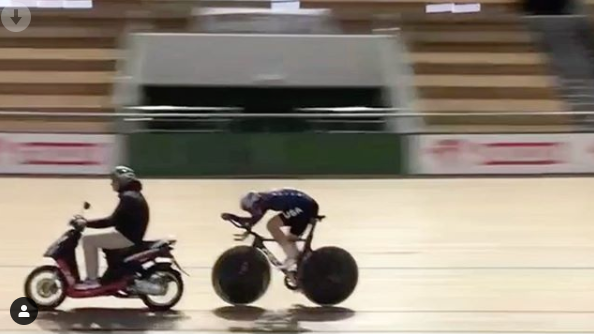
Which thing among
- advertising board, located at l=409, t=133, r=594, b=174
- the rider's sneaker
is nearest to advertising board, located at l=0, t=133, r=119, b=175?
advertising board, located at l=409, t=133, r=594, b=174

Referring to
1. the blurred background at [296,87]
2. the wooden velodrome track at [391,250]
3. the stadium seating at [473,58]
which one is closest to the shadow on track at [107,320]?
the wooden velodrome track at [391,250]

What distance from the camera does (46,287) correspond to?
15.8 ft

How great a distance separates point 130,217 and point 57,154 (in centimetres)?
658

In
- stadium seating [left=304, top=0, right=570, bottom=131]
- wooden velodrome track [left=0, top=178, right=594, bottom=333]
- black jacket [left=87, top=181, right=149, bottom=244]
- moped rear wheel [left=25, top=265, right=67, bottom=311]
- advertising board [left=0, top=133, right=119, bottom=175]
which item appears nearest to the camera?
black jacket [left=87, top=181, right=149, bottom=244]

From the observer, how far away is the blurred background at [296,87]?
11.2 m

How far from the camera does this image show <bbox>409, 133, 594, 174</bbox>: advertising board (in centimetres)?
1116

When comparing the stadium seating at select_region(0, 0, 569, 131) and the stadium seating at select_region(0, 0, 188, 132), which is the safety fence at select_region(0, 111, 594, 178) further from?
the stadium seating at select_region(0, 0, 569, 131)

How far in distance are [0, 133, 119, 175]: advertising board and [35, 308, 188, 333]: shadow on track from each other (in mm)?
6114

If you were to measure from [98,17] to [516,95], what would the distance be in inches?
232

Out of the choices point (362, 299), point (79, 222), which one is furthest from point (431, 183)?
point (79, 222)

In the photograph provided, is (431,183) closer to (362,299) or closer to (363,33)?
(363,33)

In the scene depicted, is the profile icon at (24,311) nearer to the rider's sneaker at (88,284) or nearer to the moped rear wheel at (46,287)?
the moped rear wheel at (46,287)

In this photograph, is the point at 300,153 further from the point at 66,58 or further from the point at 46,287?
the point at 46,287

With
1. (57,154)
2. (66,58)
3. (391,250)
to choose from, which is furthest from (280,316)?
(66,58)
